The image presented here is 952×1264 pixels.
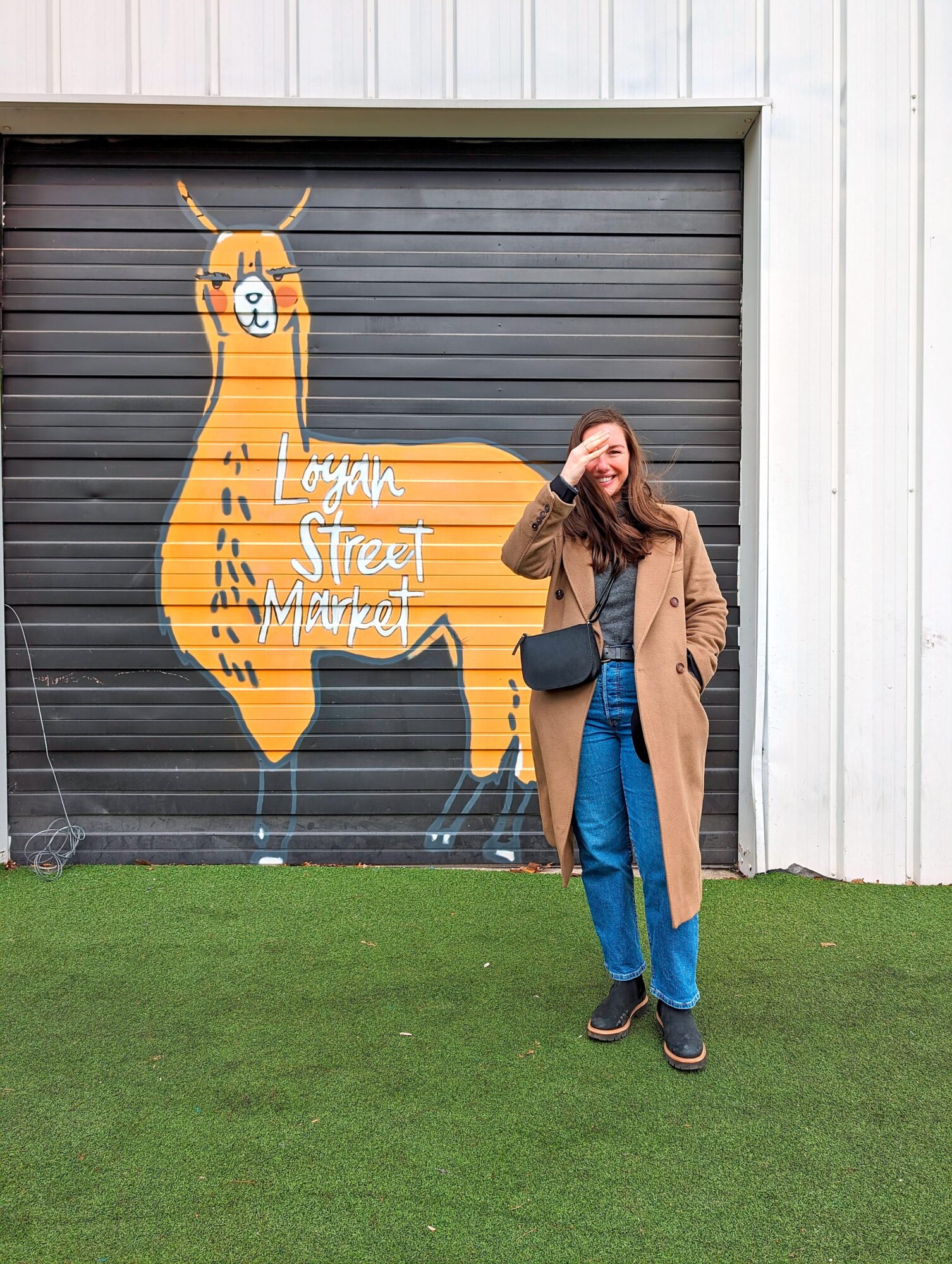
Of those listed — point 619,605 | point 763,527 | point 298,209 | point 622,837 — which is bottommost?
point 622,837

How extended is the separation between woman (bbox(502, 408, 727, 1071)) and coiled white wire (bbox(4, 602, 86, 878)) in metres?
2.68

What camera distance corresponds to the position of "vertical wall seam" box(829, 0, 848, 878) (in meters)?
3.85

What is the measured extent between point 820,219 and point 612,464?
90.0 inches

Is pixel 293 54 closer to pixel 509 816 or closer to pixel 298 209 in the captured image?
pixel 298 209

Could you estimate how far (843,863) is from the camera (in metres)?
3.91

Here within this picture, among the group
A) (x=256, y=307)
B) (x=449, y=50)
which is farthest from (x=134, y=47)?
(x=449, y=50)

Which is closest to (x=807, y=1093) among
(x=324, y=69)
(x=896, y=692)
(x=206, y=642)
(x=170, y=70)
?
(x=896, y=692)

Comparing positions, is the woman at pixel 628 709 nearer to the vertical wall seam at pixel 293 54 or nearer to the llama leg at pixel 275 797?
the llama leg at pixel 275 797

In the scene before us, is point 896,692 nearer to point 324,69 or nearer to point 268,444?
point 268,444

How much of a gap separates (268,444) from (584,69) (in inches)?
87.8

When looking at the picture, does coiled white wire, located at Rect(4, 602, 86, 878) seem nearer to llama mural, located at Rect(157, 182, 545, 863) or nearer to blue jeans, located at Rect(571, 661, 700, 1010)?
llama mural, located at Rect(157, 182, 545, 863)

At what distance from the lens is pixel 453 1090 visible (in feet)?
7.61

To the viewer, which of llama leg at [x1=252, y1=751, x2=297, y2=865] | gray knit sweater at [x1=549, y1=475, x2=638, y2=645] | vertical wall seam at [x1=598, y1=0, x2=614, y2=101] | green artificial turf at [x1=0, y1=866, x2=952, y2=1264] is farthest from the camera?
llama leg at [x1=252, y1=751, x2=297, y2=865]

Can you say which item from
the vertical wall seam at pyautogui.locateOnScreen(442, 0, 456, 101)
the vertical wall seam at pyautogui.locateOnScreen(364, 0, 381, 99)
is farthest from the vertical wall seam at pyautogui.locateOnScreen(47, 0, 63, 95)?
the vertical wall seam at pyautogui.locateOnScreen(442, 0, 456, 101)
